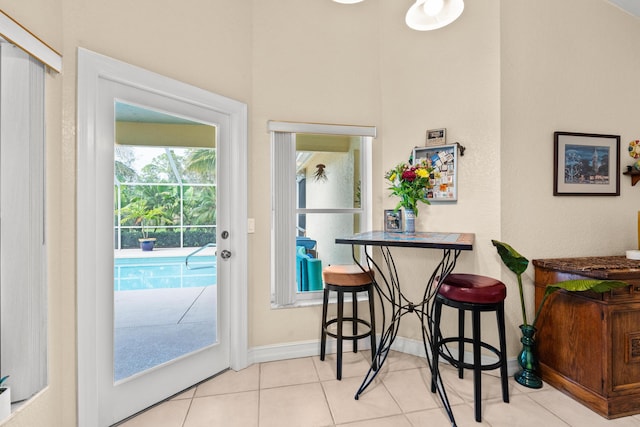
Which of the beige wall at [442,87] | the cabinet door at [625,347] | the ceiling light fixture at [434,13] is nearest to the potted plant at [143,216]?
the beige wall at [442,87]

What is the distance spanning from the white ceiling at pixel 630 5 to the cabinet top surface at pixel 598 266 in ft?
6.67

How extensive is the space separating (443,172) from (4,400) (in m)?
2.94

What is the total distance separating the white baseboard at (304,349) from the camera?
102 inches

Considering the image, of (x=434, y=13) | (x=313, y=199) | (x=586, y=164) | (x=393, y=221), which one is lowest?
(x=393, y=221)

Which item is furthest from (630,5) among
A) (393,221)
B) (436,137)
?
(393,221)

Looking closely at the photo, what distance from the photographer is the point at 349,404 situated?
198 centimetres

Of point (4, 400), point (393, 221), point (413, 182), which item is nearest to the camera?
point (4, 400)

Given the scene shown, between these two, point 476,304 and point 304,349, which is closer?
point 476,304

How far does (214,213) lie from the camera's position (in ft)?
7.66

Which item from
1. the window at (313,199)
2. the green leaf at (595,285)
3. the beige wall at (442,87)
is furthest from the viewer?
the window at (313,199)

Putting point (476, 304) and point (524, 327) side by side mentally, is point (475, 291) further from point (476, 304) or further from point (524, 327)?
point (524, 327)

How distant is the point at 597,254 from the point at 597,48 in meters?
1.68

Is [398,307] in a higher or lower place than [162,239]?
lower

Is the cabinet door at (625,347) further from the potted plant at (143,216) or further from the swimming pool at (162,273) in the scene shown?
the potted plant at (143,216)
